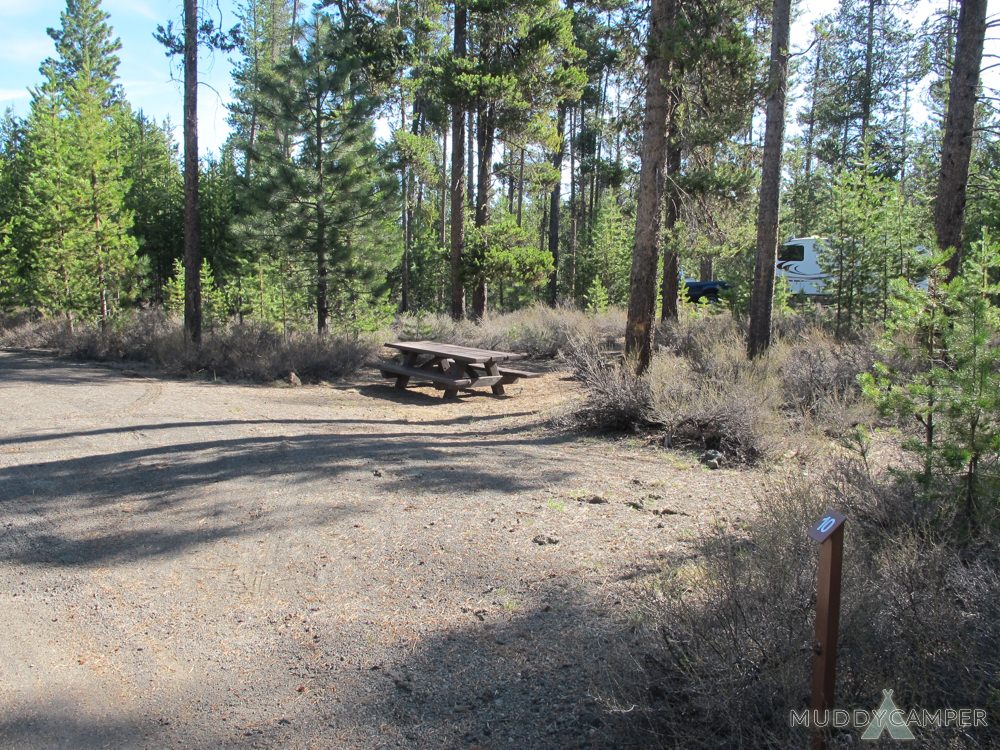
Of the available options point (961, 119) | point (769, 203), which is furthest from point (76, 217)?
point (961, 119)

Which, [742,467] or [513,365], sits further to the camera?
[513,365]

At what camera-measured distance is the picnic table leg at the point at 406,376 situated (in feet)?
43.0

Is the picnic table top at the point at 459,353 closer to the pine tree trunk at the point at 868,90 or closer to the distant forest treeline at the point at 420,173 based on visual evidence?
the distant forest treeline at the point at 420,173

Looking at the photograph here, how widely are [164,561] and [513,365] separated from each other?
12189 mm

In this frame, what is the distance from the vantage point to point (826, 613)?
2086 mm

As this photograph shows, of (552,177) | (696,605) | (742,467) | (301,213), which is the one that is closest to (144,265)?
(301,213)

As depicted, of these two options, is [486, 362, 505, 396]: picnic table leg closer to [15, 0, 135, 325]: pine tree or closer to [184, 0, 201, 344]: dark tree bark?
[184, 0, 201, 344]: dark tree bark

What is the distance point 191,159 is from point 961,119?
41.7ft

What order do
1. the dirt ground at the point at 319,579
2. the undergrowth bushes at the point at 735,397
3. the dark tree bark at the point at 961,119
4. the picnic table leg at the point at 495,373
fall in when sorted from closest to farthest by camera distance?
the dirt ground at the point at 319,579 → the undergrowth bushes at the point at 735,397 → the dark tree bark at the point at 961,119 → the picnic table leg at the point at 495,373

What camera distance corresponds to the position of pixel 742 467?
7066 mm

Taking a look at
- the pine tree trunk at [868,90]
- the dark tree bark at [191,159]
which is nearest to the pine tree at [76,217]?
the dark tree bark at [191,159]

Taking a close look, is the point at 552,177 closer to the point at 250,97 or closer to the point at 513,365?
the point at 513,365

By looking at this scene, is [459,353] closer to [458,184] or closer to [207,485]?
[207,485]

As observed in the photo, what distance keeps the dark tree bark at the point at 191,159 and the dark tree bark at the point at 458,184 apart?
696cm
